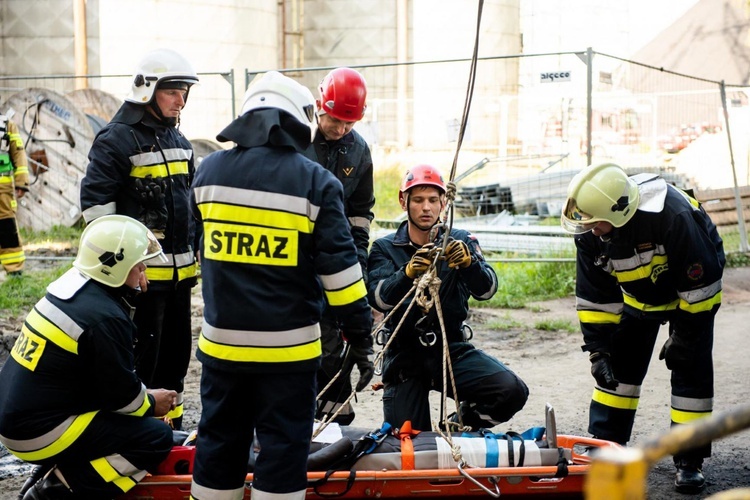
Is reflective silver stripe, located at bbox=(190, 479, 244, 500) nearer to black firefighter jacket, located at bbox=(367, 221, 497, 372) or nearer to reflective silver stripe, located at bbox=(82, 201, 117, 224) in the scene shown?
black firefighter jacket, located at bbox=(367, 221, 497, 372)

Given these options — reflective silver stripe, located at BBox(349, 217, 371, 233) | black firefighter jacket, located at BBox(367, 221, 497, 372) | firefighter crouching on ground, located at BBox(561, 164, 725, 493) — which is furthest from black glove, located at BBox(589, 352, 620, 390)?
reflective silver stripe, located at BBox(349, 217, 371, 233)

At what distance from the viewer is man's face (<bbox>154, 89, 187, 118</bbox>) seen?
4.92m

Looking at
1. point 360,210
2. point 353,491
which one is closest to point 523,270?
point 360,210

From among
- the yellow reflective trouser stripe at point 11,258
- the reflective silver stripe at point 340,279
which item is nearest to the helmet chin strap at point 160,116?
the reflective silver stripe at point 340,279

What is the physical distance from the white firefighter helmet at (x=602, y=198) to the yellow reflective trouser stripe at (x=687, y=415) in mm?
980

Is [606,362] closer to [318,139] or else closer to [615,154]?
[318,139]

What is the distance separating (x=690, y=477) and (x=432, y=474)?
139 cm

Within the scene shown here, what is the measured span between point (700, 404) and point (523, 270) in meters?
5.29

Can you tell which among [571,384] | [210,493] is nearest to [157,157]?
[210,493]

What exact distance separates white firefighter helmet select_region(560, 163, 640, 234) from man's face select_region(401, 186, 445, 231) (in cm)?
67

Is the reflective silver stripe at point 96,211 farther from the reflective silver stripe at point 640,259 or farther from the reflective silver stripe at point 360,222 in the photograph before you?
the reflective silver stripe at point 640,259

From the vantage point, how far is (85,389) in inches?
152

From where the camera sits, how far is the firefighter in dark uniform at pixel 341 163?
4609 millimetres

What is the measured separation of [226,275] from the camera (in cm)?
345
